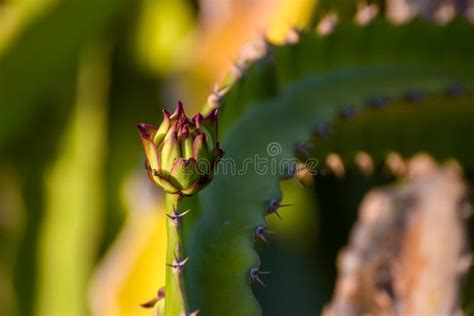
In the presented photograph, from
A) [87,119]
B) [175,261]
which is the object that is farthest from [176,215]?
[87,119]

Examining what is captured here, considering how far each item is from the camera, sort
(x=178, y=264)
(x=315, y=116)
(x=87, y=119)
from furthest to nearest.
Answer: (x=87, y=119)
(x=315, y=116)
(x=178, y=264)

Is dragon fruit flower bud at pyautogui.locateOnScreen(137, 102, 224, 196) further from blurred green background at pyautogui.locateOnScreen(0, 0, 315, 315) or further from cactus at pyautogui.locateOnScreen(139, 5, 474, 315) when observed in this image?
blurred green background at pyautogui.locateOnScreen(0, 0, 315, 315)

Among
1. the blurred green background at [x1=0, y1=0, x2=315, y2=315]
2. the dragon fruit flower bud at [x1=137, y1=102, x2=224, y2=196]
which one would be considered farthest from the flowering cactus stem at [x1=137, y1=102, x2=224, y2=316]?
the blurred green background at [x1=0, y1=0, x2=315, y2=315]

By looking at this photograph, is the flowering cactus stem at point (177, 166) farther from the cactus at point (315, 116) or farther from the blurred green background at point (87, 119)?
the blurred green background at point (87, 119)

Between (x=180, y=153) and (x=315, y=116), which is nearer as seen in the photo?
(x=180, y=153)

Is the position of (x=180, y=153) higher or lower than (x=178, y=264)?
higher

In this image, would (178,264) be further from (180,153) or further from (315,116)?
(315,116)

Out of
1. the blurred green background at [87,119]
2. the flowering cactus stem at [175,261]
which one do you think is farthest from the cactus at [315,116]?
the blurred green background at [87,119]
